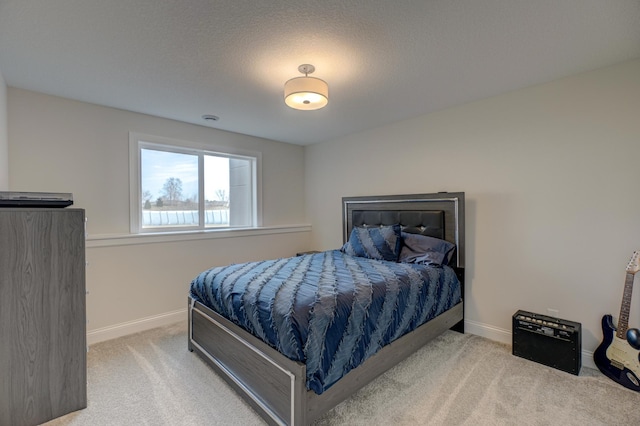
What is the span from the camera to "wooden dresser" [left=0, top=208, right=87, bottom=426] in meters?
1.73

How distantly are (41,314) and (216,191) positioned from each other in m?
2.45

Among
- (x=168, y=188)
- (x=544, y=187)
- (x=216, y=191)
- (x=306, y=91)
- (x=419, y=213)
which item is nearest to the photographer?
(x=306, y=91)

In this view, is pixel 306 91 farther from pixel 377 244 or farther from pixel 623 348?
pixel 623 348

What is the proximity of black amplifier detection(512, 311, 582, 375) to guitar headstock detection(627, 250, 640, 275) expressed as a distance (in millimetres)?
576

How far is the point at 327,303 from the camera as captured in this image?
1.80 metres

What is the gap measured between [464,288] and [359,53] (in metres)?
2.54

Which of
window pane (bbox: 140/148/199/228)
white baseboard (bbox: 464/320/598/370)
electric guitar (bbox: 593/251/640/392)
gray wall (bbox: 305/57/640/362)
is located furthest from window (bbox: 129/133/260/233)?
electric guitar (bbox: 593/251/640/392)

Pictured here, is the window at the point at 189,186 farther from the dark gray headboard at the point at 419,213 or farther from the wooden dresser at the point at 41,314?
the dark gray headboard at the point at 419,213

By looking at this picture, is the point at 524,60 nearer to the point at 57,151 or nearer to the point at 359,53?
the point at 359,53

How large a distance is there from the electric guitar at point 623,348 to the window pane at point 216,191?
13.5ft

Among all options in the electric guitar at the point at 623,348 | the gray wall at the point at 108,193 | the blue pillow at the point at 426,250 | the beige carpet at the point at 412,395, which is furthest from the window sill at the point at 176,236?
the electric guitar at the point at 623,348

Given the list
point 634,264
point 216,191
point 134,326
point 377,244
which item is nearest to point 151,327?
point 134,326

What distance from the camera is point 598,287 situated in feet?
7.93

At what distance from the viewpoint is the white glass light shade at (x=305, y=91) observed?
7.00 feet
